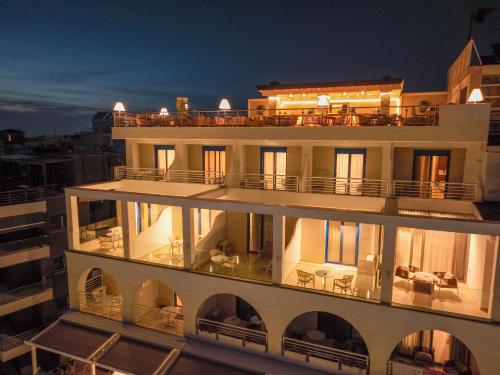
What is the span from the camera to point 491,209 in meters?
12.9

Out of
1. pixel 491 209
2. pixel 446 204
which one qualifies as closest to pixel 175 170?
pixel 446 204

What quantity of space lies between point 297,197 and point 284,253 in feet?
11.5

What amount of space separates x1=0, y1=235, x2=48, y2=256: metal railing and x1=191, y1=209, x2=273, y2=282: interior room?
43.6ft

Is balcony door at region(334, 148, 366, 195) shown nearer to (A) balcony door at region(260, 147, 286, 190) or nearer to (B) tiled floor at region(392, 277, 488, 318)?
(A) balcony door at region(260, 147, 286, 190)

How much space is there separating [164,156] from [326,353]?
1368 centimetres

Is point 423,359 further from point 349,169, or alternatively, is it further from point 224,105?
point 224,105

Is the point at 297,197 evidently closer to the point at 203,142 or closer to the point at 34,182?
the point at 203,142

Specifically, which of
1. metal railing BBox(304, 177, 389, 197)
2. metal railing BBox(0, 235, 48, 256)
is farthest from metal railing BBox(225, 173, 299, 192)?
metal railing BBox(0, 235, 48, 256)

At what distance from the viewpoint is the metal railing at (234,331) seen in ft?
44.6

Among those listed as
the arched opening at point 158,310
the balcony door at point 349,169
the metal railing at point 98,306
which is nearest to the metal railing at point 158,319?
the arched opening at point 158,310

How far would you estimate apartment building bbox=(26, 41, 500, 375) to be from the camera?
11852 mm

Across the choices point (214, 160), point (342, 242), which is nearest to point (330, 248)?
point (342, 242)

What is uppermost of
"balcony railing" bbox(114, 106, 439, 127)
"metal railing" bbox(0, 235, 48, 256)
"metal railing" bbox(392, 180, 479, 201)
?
"balcony railing" bbox(114, 106, 439, 127)

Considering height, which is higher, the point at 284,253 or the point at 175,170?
the point at 175,170
